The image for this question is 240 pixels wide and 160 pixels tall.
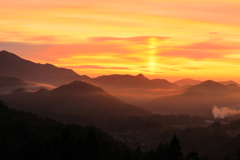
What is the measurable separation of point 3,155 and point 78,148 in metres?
14.2

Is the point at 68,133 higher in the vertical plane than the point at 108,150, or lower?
higher

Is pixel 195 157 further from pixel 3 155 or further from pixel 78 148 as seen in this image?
pixel 3 155

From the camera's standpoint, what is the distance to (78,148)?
75.5m

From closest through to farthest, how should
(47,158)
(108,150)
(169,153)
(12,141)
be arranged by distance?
1. (47,158)
2. (169,153)
3. (12,141)
4. (108,150)

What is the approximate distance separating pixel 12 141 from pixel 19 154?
1267 inches

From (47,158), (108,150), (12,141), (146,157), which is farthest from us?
→ (108,150)

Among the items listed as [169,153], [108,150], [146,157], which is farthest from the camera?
[108,150]

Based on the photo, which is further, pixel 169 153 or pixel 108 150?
pixel 108 150

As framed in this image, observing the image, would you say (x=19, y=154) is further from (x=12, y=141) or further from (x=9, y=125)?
(x=9, y=125)

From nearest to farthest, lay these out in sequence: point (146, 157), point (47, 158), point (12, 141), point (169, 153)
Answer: point (47, 158) → point (169, 153) → point (146, 157) → point (12, 141)

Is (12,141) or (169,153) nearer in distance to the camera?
(169,153)

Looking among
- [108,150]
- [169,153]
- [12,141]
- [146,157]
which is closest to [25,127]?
[12,141]

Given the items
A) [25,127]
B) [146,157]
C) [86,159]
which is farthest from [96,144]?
[25,127]

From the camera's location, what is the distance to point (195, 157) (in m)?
70.8
